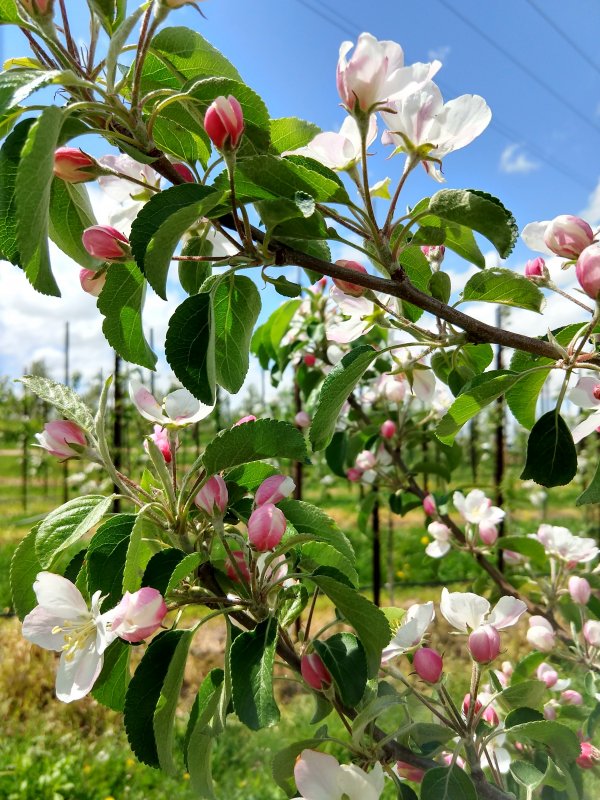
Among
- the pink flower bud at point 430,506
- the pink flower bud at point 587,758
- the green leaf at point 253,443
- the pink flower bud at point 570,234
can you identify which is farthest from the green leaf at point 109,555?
the pink flower bud at point 430,506

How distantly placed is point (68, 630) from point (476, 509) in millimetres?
1467

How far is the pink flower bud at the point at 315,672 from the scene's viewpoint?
2.51 ft

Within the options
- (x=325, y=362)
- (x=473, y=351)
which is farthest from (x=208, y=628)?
(x=473, y=351)

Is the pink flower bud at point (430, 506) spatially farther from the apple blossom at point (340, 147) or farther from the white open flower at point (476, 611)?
the apple blossom at point (340, 147)

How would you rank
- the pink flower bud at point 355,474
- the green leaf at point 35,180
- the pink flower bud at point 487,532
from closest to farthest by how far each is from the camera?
the green leaf at point 35,180, the pink flower bud at point 487,532, the pink flower bud at point 355,474

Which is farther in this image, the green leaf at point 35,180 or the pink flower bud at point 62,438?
the pink flower bud at point 62,438

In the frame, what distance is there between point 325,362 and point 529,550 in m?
1.02

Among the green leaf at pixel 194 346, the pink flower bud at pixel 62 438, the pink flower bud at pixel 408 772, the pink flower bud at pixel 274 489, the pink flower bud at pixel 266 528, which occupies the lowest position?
the pink flower bud at pixel 408 772

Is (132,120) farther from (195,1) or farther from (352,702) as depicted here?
(352,702)

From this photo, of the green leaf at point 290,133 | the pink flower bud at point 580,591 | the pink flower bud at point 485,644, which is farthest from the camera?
the pink flower bud at point 580,591

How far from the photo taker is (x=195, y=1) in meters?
0.68

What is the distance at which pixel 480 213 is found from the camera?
660 mm

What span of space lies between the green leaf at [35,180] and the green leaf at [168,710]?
17.2 inches

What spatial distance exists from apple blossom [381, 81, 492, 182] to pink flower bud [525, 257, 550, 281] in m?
0.23
